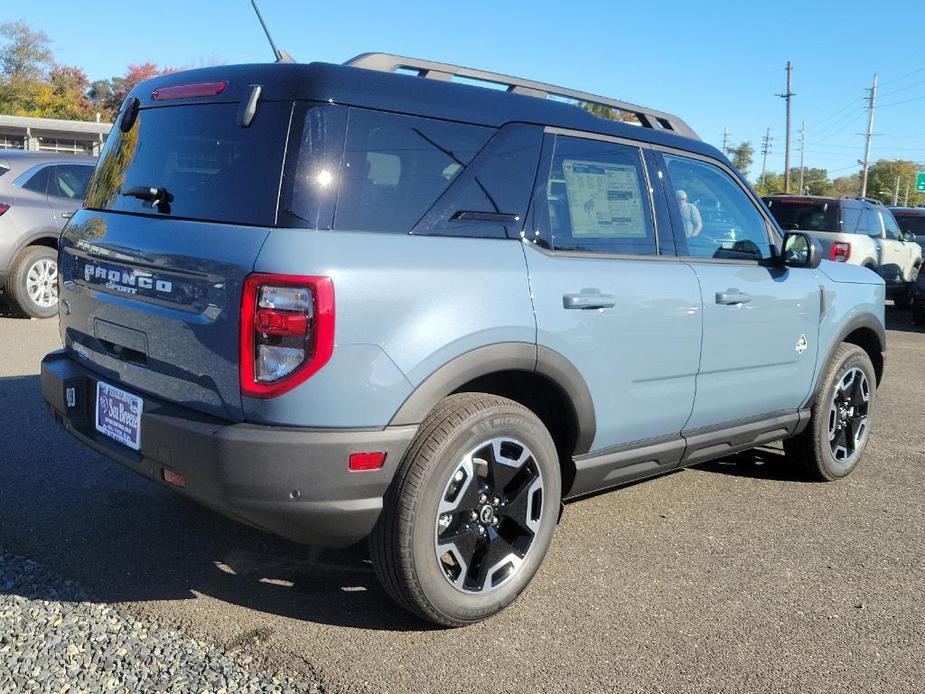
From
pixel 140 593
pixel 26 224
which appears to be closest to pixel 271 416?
pixel 140 593

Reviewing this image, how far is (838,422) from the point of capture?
16.9ft

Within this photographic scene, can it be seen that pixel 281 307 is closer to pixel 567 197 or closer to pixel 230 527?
pixel 567 197

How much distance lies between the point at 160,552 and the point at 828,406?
3.58 m

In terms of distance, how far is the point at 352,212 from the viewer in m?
2.85

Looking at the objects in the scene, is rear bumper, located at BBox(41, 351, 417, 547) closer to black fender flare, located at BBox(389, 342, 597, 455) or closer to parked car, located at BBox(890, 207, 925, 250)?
black fender flare, located at BBox(389, 342, 597, 455)

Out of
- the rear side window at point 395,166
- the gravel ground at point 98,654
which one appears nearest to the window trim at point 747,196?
the rear side window at point 395,166

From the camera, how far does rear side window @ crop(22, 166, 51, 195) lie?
9070 mm

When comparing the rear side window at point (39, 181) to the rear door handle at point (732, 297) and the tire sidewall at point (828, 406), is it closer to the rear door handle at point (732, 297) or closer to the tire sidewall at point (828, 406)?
the rear door handle at point (732, 297)

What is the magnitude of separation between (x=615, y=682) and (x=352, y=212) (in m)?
1.73

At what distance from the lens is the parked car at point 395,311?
2723mm

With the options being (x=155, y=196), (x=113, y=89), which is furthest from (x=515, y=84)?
(x=113, y=89)

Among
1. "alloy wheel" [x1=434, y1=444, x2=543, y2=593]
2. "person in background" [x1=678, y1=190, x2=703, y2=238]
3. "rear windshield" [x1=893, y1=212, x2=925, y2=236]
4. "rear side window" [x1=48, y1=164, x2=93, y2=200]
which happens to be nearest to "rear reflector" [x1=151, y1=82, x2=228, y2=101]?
"alloy wheel" [x1=434, y1=444, x2=543, y2=593]

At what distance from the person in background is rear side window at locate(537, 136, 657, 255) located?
10.1 inches

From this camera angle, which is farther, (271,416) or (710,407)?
(710,407)
